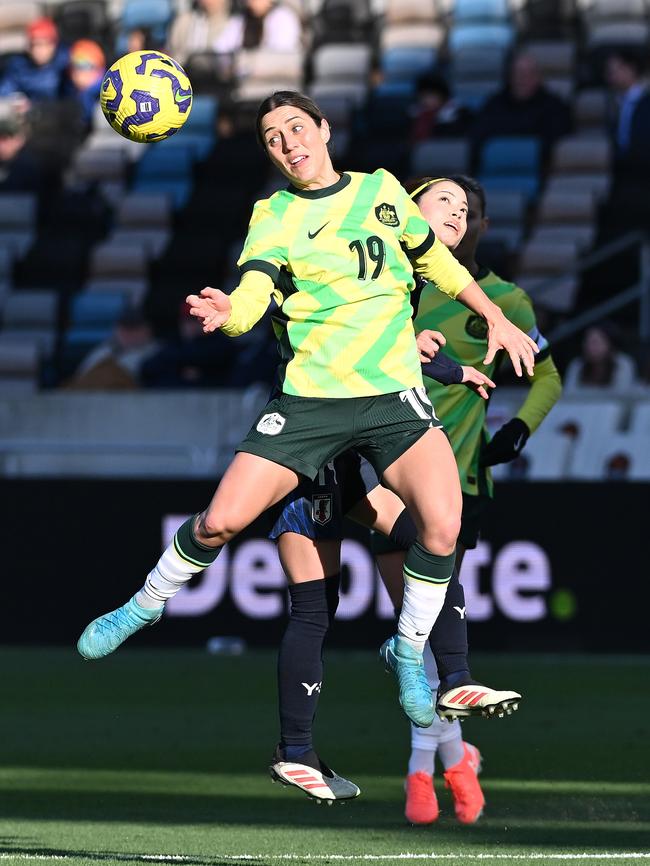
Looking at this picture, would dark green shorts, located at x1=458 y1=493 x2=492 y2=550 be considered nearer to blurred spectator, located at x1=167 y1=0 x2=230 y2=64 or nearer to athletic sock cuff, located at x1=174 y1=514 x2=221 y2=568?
athletic sock cuff, located at x1=174 y1=514 x2=221 y2=568

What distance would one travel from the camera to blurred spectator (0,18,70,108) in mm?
19531

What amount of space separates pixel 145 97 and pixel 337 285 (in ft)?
3.83

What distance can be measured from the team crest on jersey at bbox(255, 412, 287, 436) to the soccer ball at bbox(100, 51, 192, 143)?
4.08 ft

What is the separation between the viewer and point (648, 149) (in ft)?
51.9

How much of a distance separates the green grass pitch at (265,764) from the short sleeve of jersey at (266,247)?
1877 mm

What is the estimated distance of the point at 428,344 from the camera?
6375 mm

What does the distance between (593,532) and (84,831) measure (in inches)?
248

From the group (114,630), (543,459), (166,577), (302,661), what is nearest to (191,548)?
(166,577)

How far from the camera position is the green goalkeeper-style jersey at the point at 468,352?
7055mm

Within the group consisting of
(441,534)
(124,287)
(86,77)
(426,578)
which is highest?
(86,77)

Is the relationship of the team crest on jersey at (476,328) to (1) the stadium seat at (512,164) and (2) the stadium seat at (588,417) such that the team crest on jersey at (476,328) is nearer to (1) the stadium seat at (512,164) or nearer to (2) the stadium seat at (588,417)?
(2) the stadium seat at (588,417)

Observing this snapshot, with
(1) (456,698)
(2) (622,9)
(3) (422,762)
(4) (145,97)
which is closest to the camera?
(1) (456,698)

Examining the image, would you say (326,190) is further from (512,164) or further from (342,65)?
(342,65)

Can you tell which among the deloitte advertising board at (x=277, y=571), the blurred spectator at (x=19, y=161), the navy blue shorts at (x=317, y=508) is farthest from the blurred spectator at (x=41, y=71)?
the navy blue shorts at (x=317, y=508)
